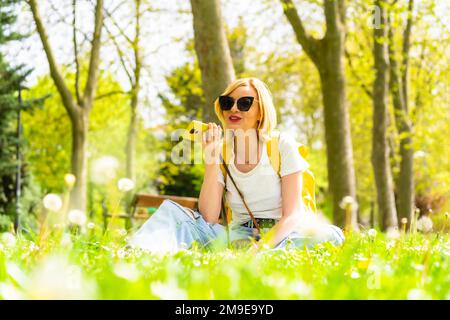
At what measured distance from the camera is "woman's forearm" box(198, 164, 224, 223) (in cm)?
440

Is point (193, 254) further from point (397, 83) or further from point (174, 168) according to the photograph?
point (174, 168)

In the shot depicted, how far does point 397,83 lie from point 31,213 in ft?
39.8

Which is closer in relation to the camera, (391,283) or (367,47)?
(391,283)

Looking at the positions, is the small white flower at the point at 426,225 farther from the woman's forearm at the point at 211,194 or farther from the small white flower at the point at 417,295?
the woman's forearm at the point at 211,194

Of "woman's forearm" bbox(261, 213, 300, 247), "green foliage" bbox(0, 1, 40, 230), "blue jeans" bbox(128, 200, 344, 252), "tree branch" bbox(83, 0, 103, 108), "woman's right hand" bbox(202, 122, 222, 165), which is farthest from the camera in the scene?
"green foliage" bbox(0, 1, 40, 230)

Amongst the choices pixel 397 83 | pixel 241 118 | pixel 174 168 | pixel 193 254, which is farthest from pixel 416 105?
pixel 193 254

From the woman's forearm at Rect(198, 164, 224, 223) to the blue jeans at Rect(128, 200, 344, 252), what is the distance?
0.33ft

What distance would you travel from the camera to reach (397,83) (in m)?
13.8

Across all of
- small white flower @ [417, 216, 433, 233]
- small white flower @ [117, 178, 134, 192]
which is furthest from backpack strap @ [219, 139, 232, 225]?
small white flower @ [117, 178, 134, 192]

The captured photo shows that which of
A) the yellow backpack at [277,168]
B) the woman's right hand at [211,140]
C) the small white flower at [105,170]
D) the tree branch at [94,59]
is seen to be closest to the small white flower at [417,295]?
Result: the small white flower at [105,170]

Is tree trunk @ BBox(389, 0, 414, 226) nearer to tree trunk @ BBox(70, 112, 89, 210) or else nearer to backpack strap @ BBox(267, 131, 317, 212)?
tree trunk @ BBox(70, 112, 89, 210)

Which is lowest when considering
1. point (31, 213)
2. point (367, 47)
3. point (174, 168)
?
point (31, 213)

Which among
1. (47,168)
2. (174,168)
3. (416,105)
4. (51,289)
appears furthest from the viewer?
(47,168)

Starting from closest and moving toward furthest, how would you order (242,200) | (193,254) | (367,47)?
(193,254) < (242,200) < (367,47)
